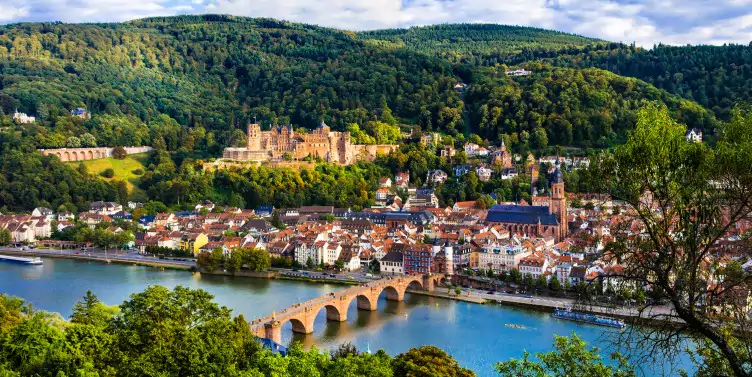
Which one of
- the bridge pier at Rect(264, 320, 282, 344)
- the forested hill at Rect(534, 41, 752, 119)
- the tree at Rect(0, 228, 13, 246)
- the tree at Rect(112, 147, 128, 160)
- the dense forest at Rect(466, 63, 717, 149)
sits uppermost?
the forested hill at Rect(534, 41, 752, 119)

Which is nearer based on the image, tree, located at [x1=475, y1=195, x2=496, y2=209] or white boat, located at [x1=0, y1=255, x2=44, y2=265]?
white boat, located at [x1=0, y1=255, x2=44, y2=265]

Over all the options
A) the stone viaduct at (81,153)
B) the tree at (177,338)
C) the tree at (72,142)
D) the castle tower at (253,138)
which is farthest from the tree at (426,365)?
the tree at (72,142)

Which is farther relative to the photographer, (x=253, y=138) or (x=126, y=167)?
(x=253, y=138)

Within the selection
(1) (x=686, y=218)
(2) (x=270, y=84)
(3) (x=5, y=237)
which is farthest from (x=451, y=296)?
(2) (x=270, y=84)

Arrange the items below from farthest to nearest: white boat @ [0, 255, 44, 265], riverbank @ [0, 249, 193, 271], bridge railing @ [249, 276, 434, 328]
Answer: white boat @ [0, 255, 44, 265] < riverbank @ [0, 249, 193, 271] < bridge railing @ [249, 276, 434, 328]

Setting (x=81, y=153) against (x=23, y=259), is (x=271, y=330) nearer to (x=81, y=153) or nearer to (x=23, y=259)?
(x=23, y=259)

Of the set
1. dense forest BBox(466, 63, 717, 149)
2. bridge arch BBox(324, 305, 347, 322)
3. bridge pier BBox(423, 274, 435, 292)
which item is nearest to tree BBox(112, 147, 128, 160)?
dense forest BBox(466, 63, 717, 149)

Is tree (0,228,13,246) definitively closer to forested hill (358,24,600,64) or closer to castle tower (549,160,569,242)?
castle tower (549,160,569,242)
